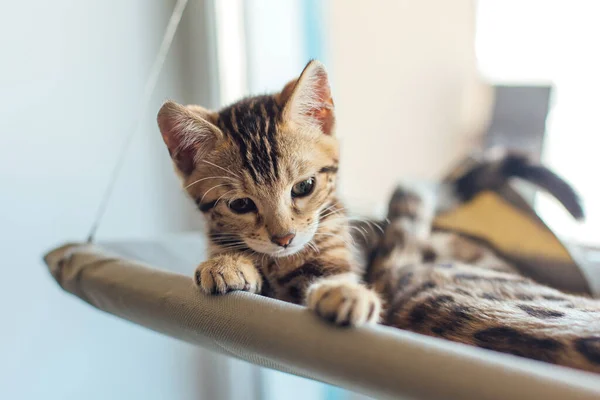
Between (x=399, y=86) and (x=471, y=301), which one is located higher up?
(x=399, y=86)

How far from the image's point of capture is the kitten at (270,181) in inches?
31.5

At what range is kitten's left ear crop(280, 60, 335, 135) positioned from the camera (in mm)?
800

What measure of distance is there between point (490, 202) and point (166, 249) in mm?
806

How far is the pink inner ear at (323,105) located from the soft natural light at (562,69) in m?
0.91

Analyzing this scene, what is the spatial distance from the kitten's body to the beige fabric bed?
0.18 ft

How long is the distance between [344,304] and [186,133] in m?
0.44

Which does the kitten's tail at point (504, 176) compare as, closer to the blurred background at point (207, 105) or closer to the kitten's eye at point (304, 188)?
the blurred background at point (207, 105)

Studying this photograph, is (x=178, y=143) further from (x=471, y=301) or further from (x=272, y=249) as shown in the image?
(x=471, y=301)

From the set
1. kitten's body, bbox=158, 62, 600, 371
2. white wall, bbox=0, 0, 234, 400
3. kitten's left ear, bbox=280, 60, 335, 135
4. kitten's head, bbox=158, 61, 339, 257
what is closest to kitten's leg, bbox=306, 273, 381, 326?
kitten's body, bbox=158, 62, 600, 371

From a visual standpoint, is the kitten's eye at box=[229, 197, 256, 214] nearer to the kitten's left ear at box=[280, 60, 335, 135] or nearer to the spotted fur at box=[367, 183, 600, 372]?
the kitten's left ear at box=[280, 60, 335, 135]

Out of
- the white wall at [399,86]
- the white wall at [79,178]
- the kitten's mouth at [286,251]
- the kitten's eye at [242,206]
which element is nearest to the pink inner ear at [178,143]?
the kitten's eye at [242,206]

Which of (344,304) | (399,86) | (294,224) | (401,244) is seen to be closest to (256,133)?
(294,224)

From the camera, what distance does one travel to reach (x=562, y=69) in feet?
5.54

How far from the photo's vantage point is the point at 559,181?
1274 millimetres
